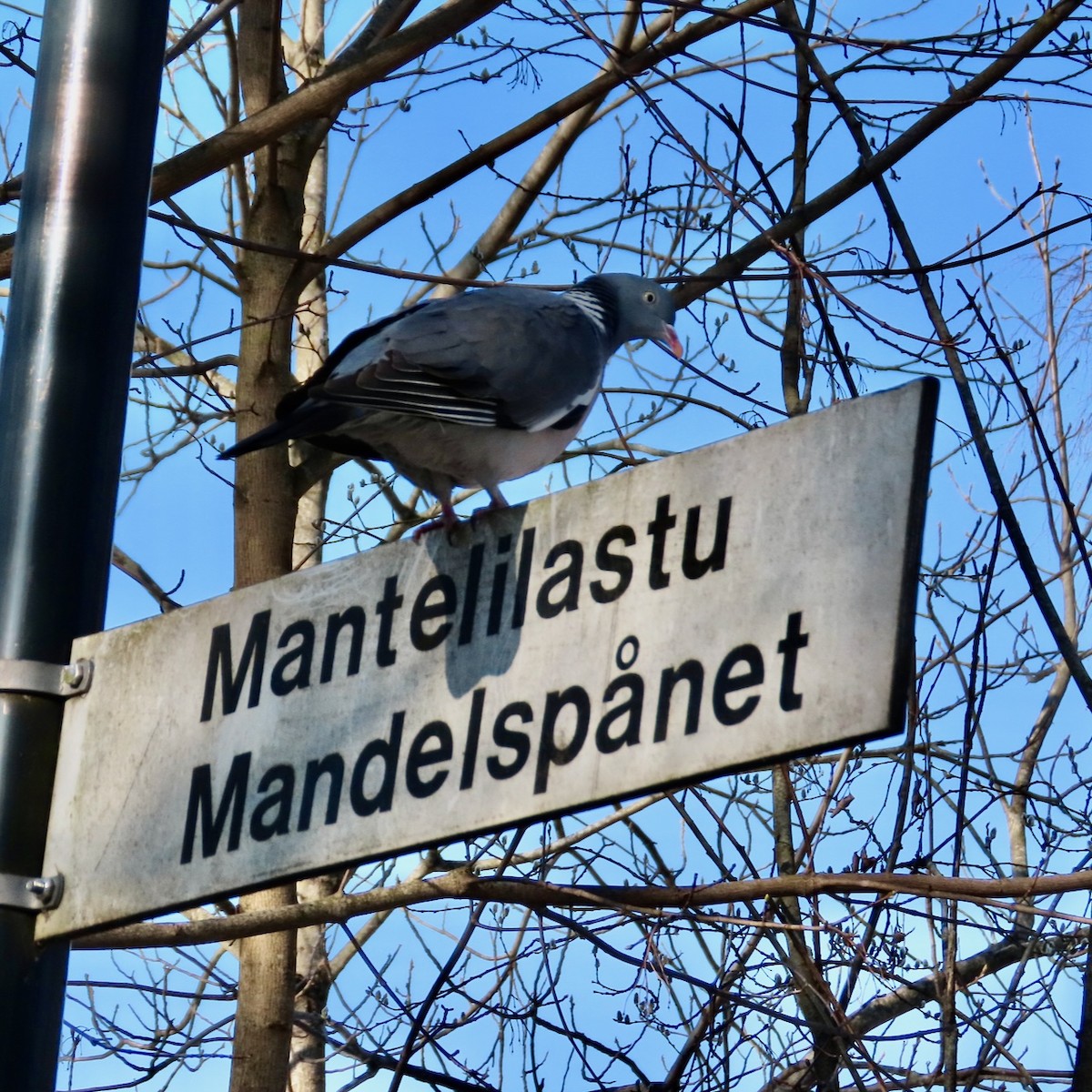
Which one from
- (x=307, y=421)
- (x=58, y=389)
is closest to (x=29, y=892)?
(x=58, y=389)

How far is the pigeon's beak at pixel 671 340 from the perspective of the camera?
14.3 ft

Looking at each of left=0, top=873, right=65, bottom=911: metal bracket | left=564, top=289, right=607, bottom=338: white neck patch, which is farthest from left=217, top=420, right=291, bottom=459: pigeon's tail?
left=564, top=289, right=607, bottom=338: white neck patch

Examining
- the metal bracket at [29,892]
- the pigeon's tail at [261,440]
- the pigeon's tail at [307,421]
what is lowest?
the metal bracket at [29,892]

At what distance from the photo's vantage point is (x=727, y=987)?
4082 millimetres

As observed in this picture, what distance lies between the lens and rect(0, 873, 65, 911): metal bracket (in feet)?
6.26

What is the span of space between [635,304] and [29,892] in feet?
8.94

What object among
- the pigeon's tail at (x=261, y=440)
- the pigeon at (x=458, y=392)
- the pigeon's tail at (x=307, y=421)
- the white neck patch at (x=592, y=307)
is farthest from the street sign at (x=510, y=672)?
the white neck patch at (x=592, y=307)

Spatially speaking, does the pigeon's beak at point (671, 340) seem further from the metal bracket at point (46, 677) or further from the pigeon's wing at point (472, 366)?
the metal bracket at point (46, 677)

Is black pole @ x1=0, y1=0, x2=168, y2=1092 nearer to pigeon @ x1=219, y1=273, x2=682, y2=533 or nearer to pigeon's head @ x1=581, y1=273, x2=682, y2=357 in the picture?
pigeon @ x1=219, y1=273, x2=682, y2=533

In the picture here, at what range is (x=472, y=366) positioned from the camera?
9.91 ft

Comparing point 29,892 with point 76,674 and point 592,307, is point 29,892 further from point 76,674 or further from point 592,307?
point 592,307

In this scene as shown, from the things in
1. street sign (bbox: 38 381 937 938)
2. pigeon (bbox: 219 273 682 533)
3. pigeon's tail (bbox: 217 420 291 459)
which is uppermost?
pigeon (bbox: 219 273 682 533)

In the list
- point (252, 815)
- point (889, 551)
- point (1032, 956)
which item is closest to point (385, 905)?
point (1032, 956)

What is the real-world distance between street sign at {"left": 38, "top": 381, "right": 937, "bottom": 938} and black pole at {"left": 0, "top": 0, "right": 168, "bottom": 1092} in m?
0.05
